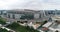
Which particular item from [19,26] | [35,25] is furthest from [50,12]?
[19,26]

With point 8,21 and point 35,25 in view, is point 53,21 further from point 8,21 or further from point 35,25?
point 8,21

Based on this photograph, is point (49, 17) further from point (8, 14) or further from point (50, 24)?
point (8, 14)

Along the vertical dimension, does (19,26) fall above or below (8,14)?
below

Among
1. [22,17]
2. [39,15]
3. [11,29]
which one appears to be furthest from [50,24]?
[11,29]

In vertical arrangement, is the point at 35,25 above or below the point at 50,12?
below

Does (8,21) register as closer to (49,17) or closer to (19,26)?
(19,26)

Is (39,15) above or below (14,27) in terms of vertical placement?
above

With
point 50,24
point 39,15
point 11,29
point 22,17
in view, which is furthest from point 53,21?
point 11,29
